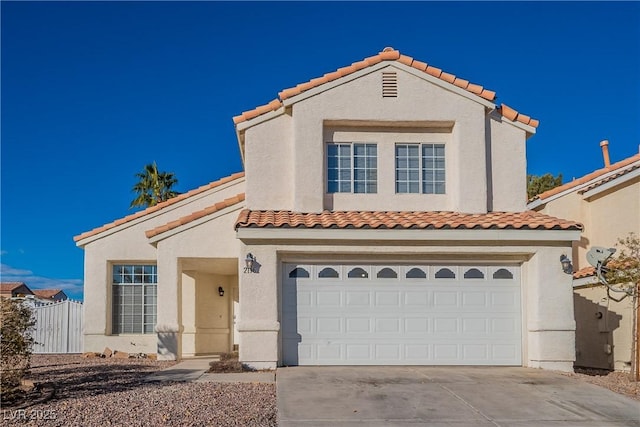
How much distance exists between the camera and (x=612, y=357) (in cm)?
1614

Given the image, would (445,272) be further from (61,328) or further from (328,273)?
(61,328)

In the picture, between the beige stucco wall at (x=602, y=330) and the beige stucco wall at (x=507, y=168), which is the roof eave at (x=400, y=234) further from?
the beige stucco wall at (x=602, y=330)

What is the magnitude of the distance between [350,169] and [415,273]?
9.84 ft

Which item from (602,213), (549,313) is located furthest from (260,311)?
(602,213)

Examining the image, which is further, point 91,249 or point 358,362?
point 91,249

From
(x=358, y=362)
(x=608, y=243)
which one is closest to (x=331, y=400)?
(x=358, y=362)

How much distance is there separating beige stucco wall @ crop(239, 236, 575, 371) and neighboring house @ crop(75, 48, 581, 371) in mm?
29

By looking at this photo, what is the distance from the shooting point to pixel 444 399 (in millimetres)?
10727

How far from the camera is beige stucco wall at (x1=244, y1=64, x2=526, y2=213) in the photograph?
15641 millimetres

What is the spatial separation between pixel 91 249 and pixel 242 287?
7.87 meters

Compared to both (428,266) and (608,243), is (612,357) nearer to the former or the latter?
(608,243)

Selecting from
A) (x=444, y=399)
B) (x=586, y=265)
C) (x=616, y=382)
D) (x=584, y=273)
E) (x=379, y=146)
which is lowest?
(x=616, y=382)

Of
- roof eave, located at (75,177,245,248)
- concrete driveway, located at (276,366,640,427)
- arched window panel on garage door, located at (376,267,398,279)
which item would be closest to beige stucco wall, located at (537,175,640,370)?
concrete driveway, located at (276,366,640,427)

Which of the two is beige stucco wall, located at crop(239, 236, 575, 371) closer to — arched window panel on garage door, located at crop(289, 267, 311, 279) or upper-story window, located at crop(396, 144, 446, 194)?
arched window panel on garage door, located at crop(289, 267, 311, 279)
